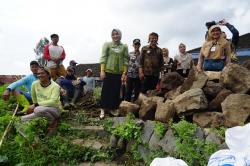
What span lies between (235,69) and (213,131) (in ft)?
4.87

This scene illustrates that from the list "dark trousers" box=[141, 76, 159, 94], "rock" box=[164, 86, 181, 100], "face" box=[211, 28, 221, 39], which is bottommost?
"rock" box=[164, 86, 181, 100]

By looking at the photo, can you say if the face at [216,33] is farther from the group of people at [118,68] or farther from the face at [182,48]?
the face at [182,48]

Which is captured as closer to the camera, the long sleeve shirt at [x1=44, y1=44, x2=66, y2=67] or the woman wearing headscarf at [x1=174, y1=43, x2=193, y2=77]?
the woman wearing headscarf at [x1=174, y1=43, x2=193, y2=77]

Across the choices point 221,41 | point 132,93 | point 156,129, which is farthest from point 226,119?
point 132,93

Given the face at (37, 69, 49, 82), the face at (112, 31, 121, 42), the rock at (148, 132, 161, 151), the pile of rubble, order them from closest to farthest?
the pile of rubble
the rock at (148, 132, 161, 151)
the face at (37, 69, 49, 82)
the face at (112, 31, 121, 42)

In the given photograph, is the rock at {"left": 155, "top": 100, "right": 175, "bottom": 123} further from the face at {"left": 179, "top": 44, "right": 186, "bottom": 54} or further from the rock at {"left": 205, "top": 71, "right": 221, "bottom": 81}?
the face at {"left": 179, "top": 44, "right": 186, "bottom": 54}

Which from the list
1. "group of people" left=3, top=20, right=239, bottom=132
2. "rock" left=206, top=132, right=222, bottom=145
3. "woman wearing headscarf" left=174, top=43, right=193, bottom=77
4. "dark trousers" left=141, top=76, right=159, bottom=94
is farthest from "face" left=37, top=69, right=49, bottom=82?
"rock" left=206, top=132, right=222, bottom=145

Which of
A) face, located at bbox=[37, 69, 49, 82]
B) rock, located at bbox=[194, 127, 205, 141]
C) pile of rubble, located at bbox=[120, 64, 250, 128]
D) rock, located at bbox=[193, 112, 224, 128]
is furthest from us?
face, located at bbox=[37, 69, 49, 82]

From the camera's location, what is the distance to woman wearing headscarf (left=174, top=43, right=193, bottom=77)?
29.6 ft

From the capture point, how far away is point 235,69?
21.2 ft

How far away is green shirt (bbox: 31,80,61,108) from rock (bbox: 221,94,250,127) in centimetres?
297

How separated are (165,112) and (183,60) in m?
2.66

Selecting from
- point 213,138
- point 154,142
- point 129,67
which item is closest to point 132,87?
point 129,67

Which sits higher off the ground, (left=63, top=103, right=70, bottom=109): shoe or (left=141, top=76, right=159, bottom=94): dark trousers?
(left=141, top=76, right=159, bottom=94): dark trousers
